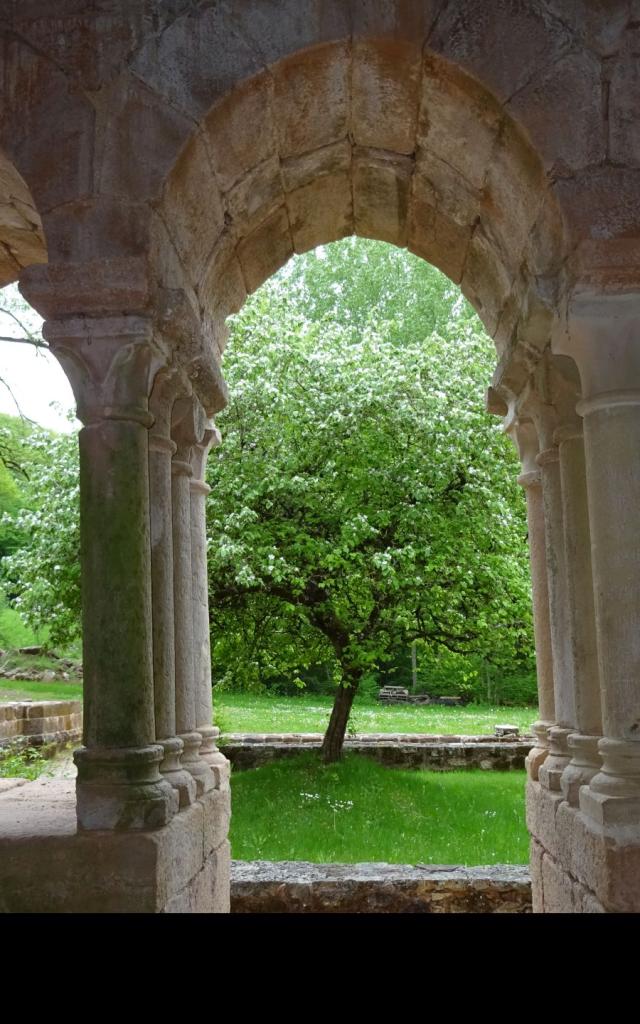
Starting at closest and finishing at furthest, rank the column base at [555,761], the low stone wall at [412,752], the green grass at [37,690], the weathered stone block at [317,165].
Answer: the column base at [555,761] < the weathered stone block at [317,165] < the low stone wall at [412,752] < the green grass at [37,690]

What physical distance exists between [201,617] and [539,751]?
1.89 metres

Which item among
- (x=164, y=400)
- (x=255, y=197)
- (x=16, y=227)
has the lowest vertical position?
(x=164, y=400)

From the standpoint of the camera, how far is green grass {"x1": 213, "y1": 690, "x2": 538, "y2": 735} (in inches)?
633

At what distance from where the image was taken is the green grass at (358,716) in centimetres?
1608

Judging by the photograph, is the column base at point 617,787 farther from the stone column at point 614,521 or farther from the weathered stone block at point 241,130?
the weathered stone block at point 241,130

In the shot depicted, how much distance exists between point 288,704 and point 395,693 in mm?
3873

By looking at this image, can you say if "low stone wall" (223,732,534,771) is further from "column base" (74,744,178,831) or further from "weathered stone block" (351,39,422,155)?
"weathered stone block" (351,39,422,155)

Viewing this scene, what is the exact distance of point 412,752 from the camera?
39.8ft

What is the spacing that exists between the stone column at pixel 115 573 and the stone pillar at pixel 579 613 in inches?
64.7

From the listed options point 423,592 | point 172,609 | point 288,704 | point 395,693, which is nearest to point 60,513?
point 423,592

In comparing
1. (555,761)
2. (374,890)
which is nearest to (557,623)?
(555,761)

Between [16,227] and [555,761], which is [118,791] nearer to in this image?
[555,761]

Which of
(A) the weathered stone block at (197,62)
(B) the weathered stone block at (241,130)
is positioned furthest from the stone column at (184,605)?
(A) the weathered stone block at (197,62)
